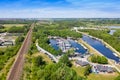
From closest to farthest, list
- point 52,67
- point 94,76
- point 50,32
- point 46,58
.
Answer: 1. point 52,67
2. point 94,76
3. point 46,58
4. point 50,32

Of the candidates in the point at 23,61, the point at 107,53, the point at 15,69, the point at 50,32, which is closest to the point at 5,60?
the point at 23,61

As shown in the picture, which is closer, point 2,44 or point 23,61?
point 23,61

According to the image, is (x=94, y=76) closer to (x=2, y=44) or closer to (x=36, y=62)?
(x=36, y=62)

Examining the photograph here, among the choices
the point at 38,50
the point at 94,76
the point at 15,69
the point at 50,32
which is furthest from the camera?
the point at 50,32

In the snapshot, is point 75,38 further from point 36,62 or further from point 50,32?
point 36,62

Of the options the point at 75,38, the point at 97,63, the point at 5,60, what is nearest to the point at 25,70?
the point at 5,60

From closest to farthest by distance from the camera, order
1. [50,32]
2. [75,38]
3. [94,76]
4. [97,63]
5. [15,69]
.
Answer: [94,76]
[15,69]
[97,63]
[75,38]
[50,32]

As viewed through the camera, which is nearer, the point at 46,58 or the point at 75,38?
the point at 46,58

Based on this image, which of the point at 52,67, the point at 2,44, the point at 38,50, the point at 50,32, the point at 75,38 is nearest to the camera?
the point at 52,67

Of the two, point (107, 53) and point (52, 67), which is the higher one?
point (52, 67)
